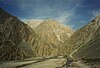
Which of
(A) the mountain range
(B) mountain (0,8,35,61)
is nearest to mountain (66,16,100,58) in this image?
(A) the mountain range

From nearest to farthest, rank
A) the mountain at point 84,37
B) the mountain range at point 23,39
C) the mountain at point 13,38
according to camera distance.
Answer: the mountain at point 13,38
the mountain range at point 23,39
the mountain at point 84,37

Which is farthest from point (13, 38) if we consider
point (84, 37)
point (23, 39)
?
point (84, 37)

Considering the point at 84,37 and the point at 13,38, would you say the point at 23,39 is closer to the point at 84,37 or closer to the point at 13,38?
the point at 13,38

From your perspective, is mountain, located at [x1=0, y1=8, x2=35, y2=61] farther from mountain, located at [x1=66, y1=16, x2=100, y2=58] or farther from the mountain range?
mountain, located at [x1=66, y1=16, x2=100, y2=58]

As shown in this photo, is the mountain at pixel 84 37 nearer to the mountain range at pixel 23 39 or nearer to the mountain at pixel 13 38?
the mountain range at pixel 23 39

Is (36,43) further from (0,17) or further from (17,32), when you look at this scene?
(0,17)

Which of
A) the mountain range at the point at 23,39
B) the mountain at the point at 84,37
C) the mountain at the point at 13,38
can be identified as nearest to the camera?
the mountain at the point at 13,38

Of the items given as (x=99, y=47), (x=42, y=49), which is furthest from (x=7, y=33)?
(x=99, y=47)

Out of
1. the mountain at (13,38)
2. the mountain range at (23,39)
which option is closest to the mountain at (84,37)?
the mountain range at (23,39)
